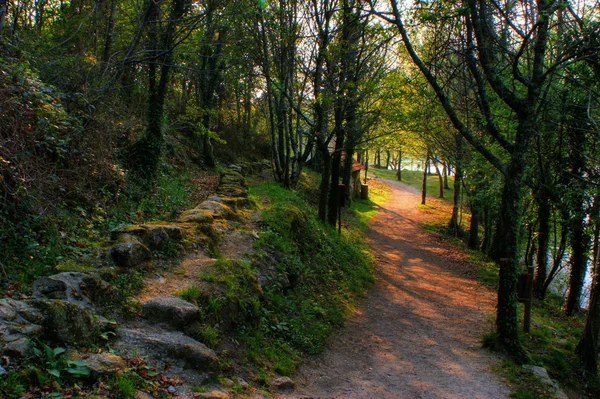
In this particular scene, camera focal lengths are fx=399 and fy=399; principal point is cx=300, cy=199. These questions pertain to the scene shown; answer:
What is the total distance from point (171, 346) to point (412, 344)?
5.41 meters

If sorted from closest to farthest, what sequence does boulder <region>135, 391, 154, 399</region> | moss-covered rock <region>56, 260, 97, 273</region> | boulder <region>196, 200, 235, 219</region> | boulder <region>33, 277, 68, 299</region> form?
1. boulder <region>135, 391, 154, 399</region>
2. boulder <region>33, 277, 68, 299</region>
3. moss-covered rock <region>56, 260, 97, 273</region>
4. boulder <region>196, 200, 235, 219</region>

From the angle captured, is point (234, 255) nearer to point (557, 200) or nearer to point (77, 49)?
point (77, 49)

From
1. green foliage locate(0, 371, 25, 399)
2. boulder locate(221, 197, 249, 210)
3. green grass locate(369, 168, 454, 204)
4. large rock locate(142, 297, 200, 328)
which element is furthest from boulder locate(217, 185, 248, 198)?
green grass locate(369, 168, 454, 204)

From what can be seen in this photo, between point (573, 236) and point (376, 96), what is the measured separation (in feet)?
26.6

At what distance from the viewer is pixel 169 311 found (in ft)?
17.2

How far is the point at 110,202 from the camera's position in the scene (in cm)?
805

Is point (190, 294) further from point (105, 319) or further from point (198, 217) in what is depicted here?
point (198, 217)

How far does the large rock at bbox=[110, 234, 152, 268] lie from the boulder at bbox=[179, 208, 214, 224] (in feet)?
7.37

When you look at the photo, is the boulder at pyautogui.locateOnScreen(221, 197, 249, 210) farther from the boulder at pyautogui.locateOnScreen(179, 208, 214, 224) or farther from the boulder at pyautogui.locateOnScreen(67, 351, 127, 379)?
the boulder at pyautogui.locateOnScreen(67, 351, 127, 379)

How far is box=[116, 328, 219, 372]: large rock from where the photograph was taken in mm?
4488

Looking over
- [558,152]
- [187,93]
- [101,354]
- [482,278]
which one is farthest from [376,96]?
[101,354]

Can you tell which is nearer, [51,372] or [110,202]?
[51,372]

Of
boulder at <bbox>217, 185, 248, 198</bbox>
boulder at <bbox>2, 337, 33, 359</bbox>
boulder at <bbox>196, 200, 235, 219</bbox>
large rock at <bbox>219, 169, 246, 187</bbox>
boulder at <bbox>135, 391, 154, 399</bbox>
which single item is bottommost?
boulder at <bbox>135, 391, 154, 399</bbox>

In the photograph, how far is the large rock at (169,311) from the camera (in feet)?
16.9
